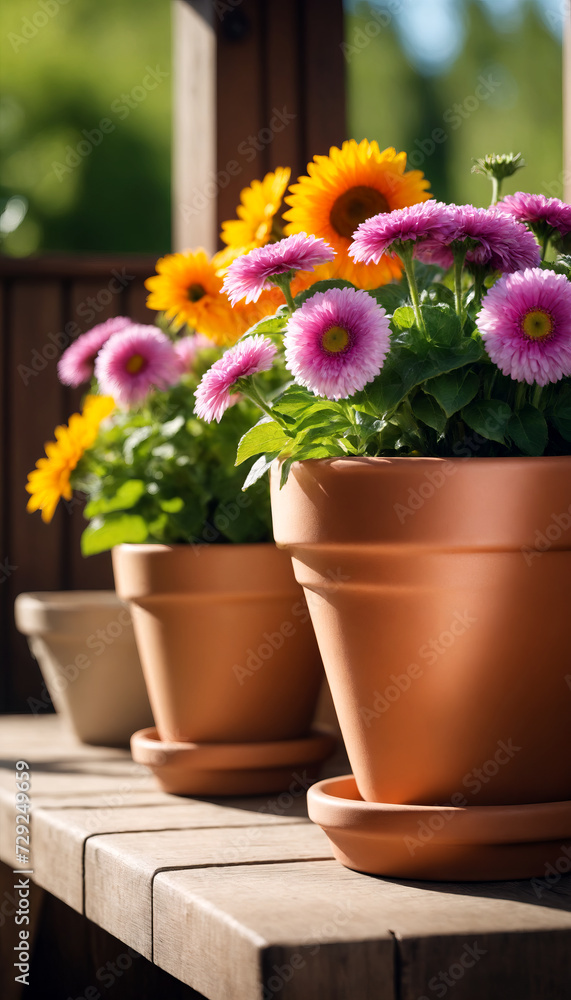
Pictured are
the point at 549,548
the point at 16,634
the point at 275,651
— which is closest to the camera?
the point at 549,548

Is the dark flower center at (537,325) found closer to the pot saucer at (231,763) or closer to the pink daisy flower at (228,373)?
the pink daisy flower at (228,373)

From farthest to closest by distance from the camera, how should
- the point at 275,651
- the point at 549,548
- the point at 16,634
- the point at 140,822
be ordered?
1. the point at 16,634
2. the point at 275,651
3. the point at 140,822
4. the point at 549,548

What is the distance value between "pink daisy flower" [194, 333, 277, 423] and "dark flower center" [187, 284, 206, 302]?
38 centimetres

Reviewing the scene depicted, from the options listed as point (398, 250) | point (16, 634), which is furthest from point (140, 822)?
point (16, 634)

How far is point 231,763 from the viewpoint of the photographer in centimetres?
128

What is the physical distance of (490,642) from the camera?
0.86m

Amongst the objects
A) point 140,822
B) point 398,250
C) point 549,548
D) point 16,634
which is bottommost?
point 140,822

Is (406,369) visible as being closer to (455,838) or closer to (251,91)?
(455,838)

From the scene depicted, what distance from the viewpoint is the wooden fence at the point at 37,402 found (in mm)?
2279

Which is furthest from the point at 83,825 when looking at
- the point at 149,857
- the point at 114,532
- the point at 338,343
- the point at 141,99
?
the point at 141,99

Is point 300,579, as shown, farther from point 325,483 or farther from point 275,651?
point 275,651

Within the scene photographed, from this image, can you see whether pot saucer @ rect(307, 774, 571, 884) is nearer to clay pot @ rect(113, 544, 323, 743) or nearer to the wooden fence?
clay pot @ rect(113, 544, 323, 743)

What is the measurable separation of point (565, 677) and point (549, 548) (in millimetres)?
110

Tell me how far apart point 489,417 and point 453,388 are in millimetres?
38
